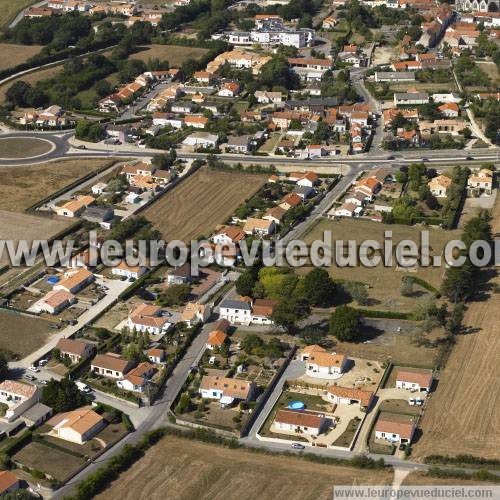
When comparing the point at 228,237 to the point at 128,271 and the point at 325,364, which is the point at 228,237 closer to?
the point at 128,271

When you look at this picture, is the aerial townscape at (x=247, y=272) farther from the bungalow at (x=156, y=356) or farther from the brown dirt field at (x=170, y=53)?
the brown dirt field at (x=170, y=53)

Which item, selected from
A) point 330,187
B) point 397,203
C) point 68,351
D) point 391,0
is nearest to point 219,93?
point 330,187

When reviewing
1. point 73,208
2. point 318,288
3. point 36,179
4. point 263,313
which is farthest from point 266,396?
point 36,179

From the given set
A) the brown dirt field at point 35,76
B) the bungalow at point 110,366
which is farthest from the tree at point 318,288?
the brown dirt field at point 35,76

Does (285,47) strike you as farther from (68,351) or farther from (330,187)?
(68,351)

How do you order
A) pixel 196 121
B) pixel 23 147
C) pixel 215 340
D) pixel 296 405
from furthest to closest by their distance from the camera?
1. pixel 196 121
2. pixel 23 147
3. pixel 215 340
4. pixel 296 405

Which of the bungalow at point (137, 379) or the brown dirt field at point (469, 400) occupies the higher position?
the bungalow at point (137, 379)

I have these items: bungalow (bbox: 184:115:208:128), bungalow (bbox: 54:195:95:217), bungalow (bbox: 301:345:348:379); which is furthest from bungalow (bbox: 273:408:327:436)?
A: bungalow (bbox: 184:115:208:128)
